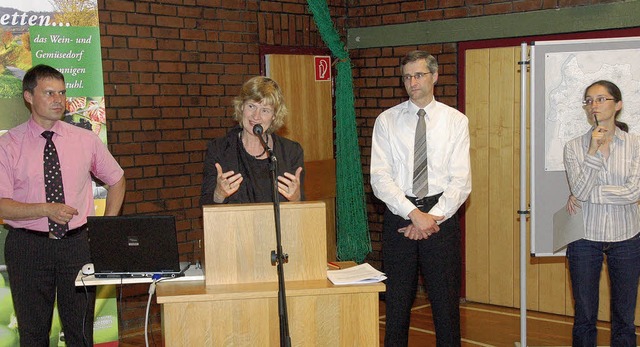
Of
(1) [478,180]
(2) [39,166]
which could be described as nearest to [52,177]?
(2) [39,166]

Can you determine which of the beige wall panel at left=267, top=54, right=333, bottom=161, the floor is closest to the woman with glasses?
the floor

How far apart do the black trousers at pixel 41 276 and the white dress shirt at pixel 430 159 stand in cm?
160

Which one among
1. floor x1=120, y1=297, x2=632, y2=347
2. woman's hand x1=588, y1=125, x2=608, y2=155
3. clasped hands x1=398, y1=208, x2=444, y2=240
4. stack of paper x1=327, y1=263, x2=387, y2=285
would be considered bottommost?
floor x1=120, y1=297, x2=632, y2=347

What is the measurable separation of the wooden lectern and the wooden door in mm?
3005

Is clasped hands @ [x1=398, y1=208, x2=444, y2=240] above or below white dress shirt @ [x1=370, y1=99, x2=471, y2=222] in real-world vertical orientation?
below

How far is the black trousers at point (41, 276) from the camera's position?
394cm

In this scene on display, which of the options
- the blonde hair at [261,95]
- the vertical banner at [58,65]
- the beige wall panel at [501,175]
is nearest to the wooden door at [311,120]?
the beige wall panel at [501,175]

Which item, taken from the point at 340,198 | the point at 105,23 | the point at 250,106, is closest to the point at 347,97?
the point at 340,198

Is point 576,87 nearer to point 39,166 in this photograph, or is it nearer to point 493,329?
point 493,329

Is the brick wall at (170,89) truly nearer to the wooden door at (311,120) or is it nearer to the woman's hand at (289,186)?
the wooden door at (311,120)

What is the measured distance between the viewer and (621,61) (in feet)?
14.2

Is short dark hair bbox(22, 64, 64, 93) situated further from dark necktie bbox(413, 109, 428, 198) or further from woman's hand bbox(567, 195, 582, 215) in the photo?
woman's hand bbox(567, 195, 582, 215)

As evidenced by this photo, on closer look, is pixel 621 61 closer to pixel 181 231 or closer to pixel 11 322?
pixel 181 231

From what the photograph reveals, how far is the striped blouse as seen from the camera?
4016mm
